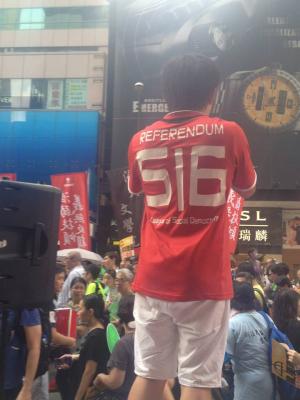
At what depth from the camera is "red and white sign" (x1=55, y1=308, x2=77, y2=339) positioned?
4645 millimetres

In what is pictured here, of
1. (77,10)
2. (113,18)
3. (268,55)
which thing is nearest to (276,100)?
(268,55)

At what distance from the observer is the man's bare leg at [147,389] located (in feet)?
6.77

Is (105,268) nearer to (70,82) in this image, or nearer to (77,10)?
(70,82)

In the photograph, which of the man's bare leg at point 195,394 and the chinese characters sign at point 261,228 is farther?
the chinese characters sign at point 261,228

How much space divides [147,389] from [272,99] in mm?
19487

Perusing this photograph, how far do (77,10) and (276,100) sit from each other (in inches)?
583

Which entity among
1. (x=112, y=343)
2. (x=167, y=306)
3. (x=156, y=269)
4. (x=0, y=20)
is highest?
(x=0, y=20)

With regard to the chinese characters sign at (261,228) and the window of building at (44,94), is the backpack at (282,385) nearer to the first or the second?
the chinese characters sign at (261,228)

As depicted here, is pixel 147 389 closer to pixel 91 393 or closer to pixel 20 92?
pixel 91 393

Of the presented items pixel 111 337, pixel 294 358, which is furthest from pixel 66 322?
pixel 294 358

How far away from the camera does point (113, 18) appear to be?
77.3 feet

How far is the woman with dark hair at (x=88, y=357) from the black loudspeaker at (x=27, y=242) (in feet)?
6.68

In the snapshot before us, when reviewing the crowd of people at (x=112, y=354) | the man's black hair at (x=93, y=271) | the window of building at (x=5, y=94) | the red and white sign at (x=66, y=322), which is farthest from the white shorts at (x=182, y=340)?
the window of building at (x=5, y=94)

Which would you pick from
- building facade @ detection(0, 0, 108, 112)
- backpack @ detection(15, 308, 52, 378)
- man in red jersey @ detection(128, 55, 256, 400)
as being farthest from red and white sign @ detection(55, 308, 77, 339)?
building facade @ detection(0, 0, 108, 112)
